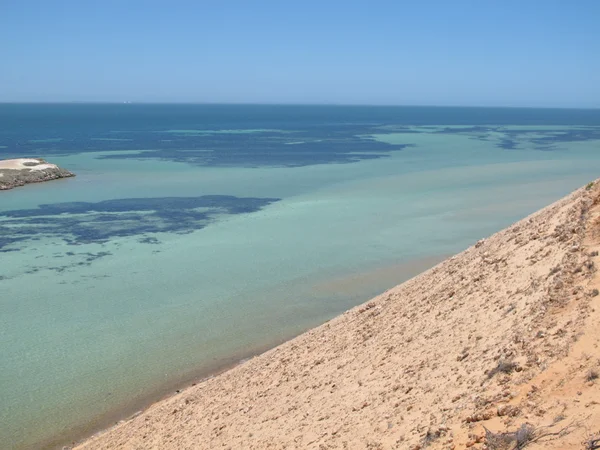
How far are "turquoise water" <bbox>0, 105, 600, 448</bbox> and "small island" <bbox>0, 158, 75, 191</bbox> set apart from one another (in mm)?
1495

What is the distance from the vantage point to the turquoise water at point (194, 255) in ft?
Result: 48.3

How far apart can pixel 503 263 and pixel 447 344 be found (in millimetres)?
3104

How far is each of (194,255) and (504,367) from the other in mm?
18065

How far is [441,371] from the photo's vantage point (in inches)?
345

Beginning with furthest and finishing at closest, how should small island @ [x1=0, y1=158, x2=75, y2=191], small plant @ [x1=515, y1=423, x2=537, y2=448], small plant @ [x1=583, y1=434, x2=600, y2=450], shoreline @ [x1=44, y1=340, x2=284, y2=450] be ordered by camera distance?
small island @ [x1=0, y1=158, x2=75, y2=191], shoreline @ [x1=44, y1=340, x2=284, y2=450], small plant @ [x1=515, y1=423, x2=537, y2=448], small plant @ [x1=583, y1=434, x2=600, y2=450]

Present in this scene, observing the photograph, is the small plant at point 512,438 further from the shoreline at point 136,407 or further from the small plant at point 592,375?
the shoreline at point 136,407

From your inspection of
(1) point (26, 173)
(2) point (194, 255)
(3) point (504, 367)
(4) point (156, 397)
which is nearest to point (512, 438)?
(3) point (504, 367)

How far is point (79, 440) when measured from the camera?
12047 mm

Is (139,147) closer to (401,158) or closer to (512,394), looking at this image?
(401,158)

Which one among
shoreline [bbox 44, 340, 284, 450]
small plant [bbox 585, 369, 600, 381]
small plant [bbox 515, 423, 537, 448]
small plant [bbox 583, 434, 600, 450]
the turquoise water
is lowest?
shoreline [bbox 44, 340, 284, 450]

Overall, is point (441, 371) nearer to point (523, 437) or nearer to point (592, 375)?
point (592, 375)

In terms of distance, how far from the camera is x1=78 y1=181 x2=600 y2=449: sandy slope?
22.5 feet

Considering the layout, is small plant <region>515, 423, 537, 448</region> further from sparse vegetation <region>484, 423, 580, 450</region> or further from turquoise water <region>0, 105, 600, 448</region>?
turquoise water <region>0, 105, 600, 448</region>

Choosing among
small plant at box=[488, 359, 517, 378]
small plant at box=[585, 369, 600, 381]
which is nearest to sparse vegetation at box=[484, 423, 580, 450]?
small plant at box=[585, 369, 600, 381]
